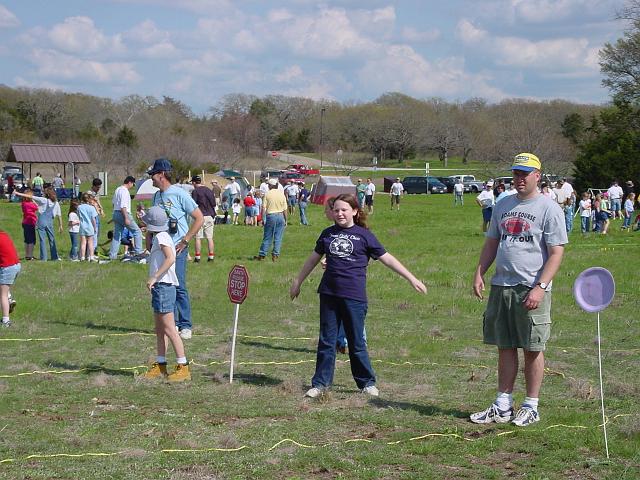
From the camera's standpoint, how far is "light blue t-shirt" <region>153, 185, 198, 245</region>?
9867mm

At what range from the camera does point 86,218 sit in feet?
66.8

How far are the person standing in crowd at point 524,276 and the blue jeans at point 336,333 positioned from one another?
136 cm

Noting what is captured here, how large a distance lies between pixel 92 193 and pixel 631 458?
17655mm

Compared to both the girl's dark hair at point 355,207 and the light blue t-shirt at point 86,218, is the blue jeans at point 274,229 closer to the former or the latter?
the light blue t-shirt at point 86,218

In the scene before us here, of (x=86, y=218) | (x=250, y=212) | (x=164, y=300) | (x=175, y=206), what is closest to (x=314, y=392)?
(x=164, y=300)

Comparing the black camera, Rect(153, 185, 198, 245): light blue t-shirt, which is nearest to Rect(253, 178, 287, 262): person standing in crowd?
Rect(153, 185, 198, 245): light blue t-shirt

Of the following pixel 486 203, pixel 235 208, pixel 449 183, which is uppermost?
pixel 449 183

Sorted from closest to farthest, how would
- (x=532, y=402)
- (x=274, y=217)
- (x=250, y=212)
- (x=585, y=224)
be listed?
1. (x=532, y=402)
2. (x=274, y=217)
3. (x=585, y=224)
4. (x=250, y=212)

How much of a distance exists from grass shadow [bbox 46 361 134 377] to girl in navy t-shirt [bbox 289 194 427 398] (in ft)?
7.27

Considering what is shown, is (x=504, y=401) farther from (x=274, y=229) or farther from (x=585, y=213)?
(x=585, y=213)

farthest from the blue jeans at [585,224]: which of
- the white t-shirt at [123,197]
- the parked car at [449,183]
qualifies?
the parked car at [449,183]

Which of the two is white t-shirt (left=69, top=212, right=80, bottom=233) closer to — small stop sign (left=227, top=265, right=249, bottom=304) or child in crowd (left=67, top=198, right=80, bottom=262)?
child in crowd (left=67, top=198, right=80, bottom=262)

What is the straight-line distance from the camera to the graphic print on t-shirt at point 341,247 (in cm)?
765

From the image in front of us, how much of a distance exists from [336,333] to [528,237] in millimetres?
2093
